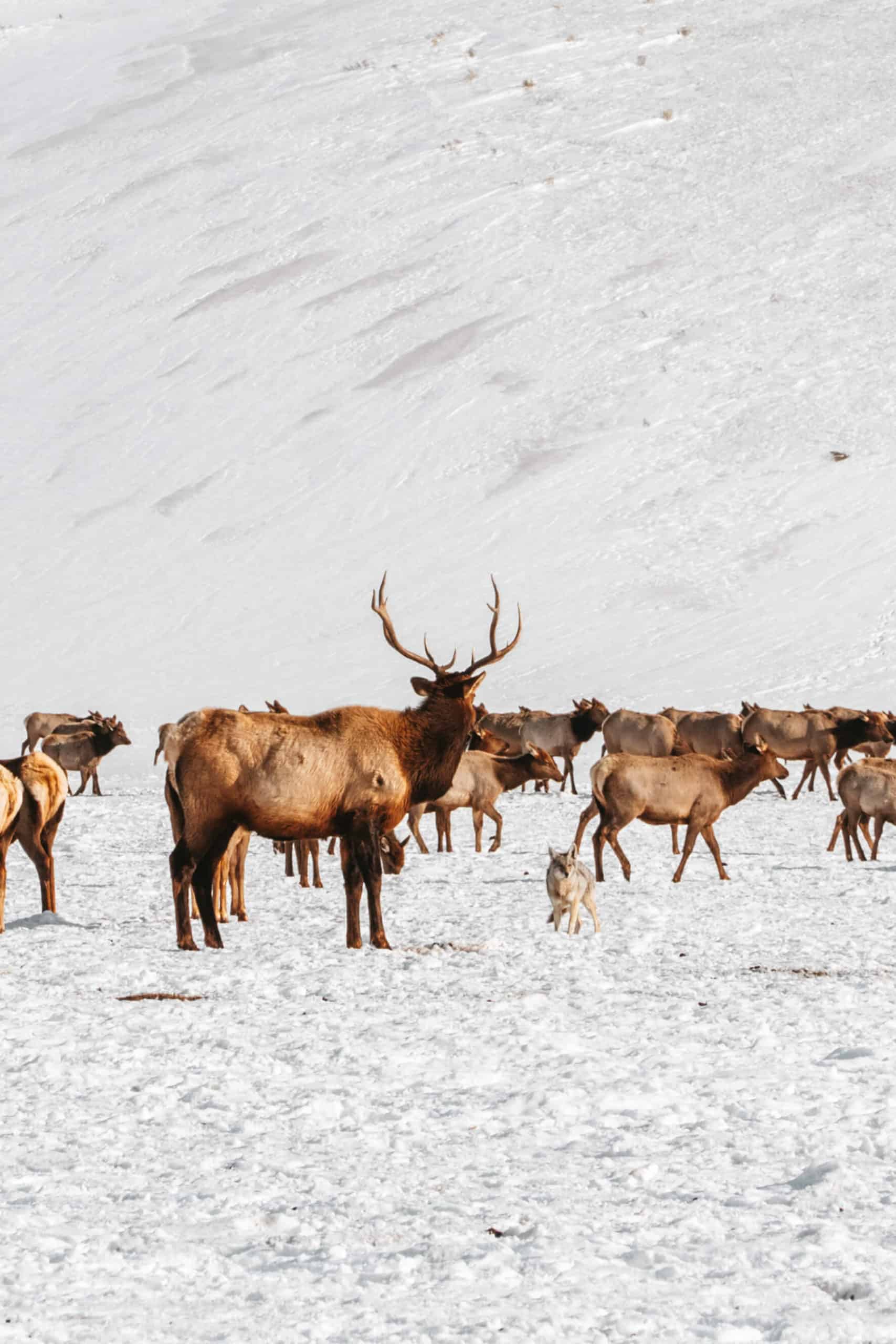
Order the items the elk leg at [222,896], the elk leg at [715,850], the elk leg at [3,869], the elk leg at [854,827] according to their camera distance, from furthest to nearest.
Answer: the elk leg at [854,827], the elk leg at [715,850], the elk leg at [222,896], the elk leg at [3,869]

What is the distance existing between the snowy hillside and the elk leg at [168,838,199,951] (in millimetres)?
22856

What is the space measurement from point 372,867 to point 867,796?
317 inches

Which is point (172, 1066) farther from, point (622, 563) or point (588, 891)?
point (622, 563)

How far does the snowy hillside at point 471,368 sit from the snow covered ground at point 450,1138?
24391mm

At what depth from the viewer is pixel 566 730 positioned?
27.7 metres

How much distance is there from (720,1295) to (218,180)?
58987mm

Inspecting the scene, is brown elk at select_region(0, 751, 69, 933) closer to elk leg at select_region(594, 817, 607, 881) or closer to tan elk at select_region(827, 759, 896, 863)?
elk leg at select_region(594, 817, 607, 881)

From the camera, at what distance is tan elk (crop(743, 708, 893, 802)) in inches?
1048

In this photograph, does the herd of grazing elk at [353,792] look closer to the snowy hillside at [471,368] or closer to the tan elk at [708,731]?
the tan elk at [708,731]

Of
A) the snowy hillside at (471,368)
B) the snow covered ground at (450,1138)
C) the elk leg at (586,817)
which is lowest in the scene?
the snow covered ground at (450,1138)

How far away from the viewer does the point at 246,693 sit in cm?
3847

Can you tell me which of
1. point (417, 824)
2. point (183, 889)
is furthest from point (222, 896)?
point (417, 824)

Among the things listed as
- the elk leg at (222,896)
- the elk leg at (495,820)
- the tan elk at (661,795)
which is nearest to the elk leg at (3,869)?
the elk leg at (222,896)

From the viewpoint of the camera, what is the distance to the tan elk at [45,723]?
3138 centimetres
